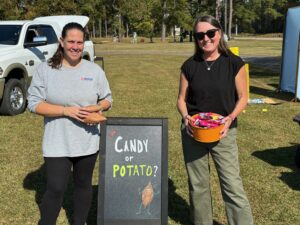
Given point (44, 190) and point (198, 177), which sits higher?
point (198, 177)

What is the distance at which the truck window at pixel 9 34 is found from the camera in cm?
965

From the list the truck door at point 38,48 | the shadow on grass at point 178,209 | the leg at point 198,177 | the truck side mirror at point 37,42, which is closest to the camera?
the leg at point 198,177

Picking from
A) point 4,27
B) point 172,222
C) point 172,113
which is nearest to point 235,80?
point 172,222

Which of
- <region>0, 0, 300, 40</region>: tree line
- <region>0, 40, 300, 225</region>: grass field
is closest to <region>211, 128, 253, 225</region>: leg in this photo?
<region>0, 40, 300, 225</region>: grass field

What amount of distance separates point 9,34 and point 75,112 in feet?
24.4

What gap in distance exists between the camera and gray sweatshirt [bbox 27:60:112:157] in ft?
10.7

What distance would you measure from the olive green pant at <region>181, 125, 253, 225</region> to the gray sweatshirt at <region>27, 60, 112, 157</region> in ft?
2.80

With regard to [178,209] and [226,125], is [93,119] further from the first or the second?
[178,209]

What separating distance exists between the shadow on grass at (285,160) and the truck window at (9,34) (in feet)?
19.8

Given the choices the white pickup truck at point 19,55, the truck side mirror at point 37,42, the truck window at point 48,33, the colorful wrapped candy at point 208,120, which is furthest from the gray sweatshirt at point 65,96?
the truck window at point 48,33

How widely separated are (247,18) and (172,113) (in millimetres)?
75515

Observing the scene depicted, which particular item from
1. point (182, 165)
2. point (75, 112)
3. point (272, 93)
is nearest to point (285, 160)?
point (182, 165)

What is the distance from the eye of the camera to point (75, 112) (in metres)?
3.18

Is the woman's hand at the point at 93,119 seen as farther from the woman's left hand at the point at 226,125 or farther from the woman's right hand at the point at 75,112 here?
the woman's left hand at the point at 226,125
